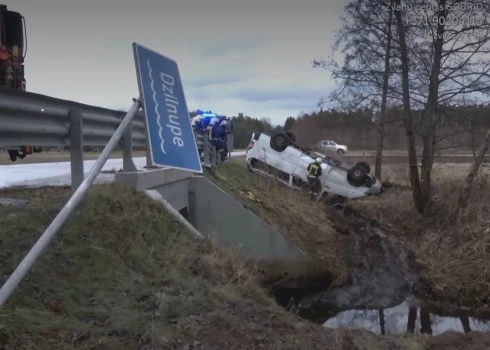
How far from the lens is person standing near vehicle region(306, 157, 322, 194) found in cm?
1587

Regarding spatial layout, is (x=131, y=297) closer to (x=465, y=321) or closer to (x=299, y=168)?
(x=465, y=321)

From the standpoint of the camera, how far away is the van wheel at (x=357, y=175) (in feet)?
51.2

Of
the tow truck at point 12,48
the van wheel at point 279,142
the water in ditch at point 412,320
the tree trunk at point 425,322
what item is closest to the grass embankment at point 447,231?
the water in ditch at point 412,320

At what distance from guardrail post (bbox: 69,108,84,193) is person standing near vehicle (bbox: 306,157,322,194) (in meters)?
10.9

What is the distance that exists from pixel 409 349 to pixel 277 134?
1300 cm

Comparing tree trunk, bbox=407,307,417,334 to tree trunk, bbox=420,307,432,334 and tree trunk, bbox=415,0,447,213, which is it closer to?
tree trunk, bbox=420,307,432,334

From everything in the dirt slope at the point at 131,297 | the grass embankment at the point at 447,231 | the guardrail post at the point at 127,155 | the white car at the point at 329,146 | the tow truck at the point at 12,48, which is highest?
Result: the tow truck at the point at 12,48

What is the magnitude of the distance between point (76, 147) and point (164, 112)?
204 centimetres

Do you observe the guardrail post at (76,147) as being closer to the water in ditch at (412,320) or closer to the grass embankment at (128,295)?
the grass embankment at (128,295)

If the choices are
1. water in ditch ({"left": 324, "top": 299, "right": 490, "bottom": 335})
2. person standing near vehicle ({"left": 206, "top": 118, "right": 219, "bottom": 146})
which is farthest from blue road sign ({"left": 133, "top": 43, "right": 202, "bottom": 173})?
person standing near vehicle ({"left": 206, "top": 118, "right": 219, "bottom": 146})

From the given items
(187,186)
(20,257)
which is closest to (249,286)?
(20,257)

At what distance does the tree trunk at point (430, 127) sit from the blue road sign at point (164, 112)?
38.3 ft

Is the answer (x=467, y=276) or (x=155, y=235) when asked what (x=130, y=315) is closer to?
(x=155, y=235)

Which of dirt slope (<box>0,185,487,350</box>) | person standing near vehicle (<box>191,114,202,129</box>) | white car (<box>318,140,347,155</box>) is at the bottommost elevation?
dirt slope (<box>0,185,487,350</box>)
